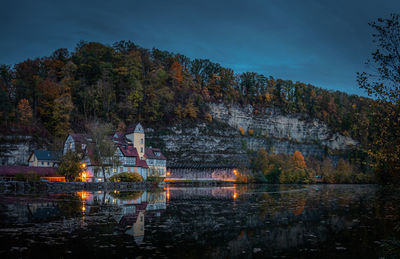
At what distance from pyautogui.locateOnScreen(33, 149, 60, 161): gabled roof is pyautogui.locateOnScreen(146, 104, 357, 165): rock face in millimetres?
33614

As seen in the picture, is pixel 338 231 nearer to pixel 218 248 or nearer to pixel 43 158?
pixel 218 248

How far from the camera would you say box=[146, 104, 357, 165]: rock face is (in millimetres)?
106750

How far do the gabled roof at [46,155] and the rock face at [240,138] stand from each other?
110 ft

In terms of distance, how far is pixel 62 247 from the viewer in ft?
41.7

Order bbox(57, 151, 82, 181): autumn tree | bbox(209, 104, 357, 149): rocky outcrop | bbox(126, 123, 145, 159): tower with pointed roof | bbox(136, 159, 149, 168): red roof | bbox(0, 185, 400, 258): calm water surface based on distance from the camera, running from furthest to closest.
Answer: bbox(209, 104, 357, 149): rocky outcrop → bbox(126, 123, 145, 159): tower with pointed roof → bbox(136, 159, 149, 168): red roof → bbox(57, 151, 82, 181): autumn tree → bbox(0, 185, 400, 258): calm water surface

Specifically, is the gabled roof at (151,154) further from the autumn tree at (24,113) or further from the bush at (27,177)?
the bush at (27,177)

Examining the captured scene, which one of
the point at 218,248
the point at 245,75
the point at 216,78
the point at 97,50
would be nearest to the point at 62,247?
the point at 218,248

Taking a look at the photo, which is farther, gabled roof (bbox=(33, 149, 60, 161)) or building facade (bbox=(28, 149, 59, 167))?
gabled roof (bbox=(33, 149, 60, 161))

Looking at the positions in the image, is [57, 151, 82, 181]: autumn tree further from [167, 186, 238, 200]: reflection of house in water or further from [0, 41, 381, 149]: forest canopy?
[0, 41, 381, 149]: forest canopy

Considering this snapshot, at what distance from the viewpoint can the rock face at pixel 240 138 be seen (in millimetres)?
106750

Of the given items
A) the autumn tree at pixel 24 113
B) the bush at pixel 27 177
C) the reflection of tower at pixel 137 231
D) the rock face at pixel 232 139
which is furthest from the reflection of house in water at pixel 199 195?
the autumn tree at pixel 24 113

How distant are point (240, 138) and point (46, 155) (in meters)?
69.6

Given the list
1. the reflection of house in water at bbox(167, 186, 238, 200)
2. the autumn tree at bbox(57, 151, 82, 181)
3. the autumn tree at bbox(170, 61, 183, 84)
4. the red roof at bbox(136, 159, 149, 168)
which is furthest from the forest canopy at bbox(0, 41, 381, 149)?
the reflection of house in water at bbox(167, 186, 238, 200)

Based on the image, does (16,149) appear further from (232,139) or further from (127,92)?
(232,139)
